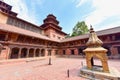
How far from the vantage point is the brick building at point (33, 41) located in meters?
14.3

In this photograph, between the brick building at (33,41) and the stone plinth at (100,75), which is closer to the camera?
the stone plinth at (100,75)

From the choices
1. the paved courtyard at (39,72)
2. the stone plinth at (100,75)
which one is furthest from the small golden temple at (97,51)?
the paved courtyard at (39,72)

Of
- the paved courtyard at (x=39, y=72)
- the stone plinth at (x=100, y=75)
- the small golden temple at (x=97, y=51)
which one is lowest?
Result: the paved courtyard at (x=39, y=72)

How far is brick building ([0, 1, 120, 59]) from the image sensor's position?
14304 millimetres

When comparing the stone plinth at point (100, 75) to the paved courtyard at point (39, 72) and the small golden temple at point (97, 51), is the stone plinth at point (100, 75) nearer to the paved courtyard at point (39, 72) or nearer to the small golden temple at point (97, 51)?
the small golden temple at point (97, 51)

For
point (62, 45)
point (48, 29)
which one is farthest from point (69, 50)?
point (48, 29)

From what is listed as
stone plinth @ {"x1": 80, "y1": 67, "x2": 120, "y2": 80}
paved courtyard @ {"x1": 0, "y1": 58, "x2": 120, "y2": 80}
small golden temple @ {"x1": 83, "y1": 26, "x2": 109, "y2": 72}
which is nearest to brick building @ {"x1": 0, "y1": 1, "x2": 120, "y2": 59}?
paved courtyard @ {"x1": 0, "y1": 58, "x2": 120, "y2": 80}

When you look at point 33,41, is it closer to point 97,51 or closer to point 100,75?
point 97,51

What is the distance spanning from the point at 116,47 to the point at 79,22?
28757mm

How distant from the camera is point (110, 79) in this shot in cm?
497

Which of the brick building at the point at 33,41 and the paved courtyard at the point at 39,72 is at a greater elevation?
the brick building at the point at 33,41

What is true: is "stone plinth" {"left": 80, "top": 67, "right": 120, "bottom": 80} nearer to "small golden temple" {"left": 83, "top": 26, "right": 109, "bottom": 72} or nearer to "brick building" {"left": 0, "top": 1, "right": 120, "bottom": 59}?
"small golden temple" {"left": 83, "top": 26, "right": 109, "bottom": 72}

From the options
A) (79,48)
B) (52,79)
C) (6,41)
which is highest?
(6,41)

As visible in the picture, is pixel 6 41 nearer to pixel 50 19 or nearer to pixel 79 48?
pixel 79 48
